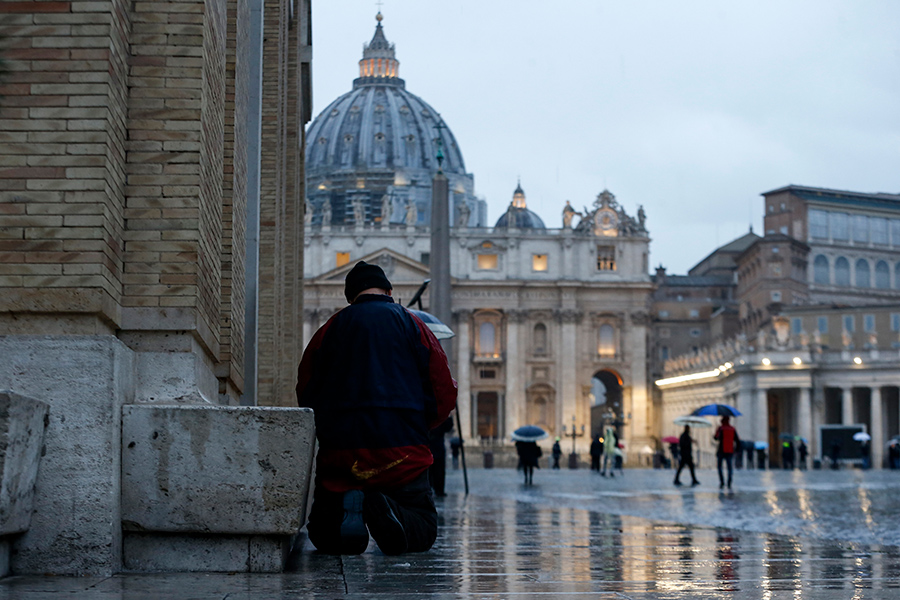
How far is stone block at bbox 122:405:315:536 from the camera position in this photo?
570 centimetres

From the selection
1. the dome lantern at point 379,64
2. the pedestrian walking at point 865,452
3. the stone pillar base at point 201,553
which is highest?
the dome lantern at point 379,64

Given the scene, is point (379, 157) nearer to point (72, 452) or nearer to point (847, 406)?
point (847, 406)

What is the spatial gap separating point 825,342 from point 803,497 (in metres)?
55.4

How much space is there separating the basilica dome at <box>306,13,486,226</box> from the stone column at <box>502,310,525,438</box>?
21.8 m

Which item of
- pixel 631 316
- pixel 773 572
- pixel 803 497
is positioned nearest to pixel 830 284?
pixel 631 316

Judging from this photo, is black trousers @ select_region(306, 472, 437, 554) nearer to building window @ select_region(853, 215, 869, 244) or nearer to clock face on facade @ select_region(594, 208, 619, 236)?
clock face on facade @ select_region(594, 208, 619, 236)

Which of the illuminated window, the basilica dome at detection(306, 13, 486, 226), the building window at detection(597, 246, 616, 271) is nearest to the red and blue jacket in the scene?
the illuminated window

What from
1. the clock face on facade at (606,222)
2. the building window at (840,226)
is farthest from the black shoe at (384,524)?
the building window at (840,226)

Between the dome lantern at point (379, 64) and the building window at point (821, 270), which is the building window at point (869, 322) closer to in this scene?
the building window at point (821, 270)

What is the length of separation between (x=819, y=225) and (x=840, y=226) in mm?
1720

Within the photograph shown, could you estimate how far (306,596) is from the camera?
16.4 feet

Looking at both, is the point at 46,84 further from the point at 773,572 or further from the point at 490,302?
the point at 490,302

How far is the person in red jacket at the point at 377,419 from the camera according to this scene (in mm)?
6309

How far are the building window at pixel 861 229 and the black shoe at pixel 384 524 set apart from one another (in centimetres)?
8820
